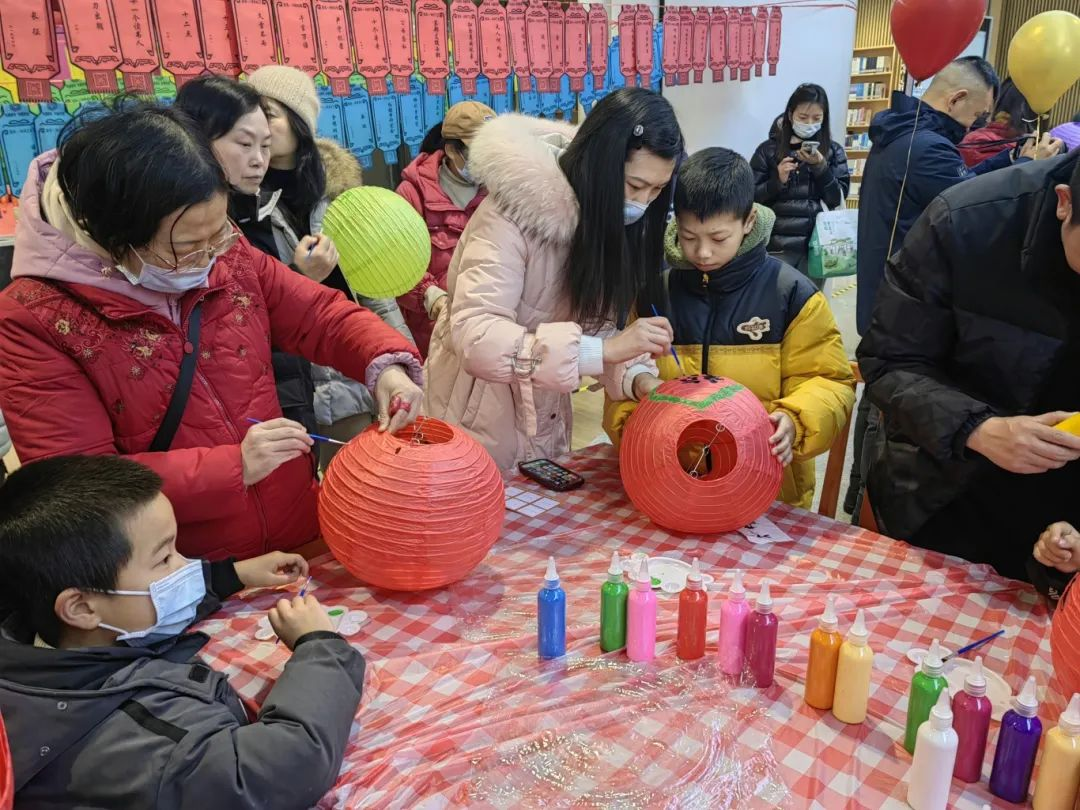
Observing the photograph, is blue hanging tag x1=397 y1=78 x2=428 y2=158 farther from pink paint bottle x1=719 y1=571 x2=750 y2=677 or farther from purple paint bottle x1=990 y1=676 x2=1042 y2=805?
purple paint bottle x1=990 y1=676 x2=1042 y2=805

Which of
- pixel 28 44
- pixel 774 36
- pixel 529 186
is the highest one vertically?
pixel 774 36

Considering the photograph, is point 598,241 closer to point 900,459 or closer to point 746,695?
point 900,459

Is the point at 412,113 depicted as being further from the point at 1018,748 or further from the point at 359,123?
the point at 1018,748

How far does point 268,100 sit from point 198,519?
4.82 feet

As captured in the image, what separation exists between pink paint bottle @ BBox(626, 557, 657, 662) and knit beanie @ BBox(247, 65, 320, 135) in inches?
75.0

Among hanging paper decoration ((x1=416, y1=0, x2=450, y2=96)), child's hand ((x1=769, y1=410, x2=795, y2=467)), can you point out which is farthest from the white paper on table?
hanging paper decoration ((x1=416, y1=0, x2=450, y2=96))

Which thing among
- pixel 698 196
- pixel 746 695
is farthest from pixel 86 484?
pixel 698 196

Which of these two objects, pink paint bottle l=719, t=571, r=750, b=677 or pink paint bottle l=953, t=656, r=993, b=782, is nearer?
pink paint bottle l=953, t=656, r=993, b=782

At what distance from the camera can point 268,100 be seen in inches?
95.6

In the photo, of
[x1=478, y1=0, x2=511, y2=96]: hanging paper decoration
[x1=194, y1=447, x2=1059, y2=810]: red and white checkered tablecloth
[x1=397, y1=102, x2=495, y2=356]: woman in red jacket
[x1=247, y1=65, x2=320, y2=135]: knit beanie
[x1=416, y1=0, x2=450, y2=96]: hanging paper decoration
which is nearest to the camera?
[x1=194, y1=447, x2=1059, y2=810]: red and white checkered tablecloth

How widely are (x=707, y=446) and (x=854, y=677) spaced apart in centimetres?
70

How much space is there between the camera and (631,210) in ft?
6.44

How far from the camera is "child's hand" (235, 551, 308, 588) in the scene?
1.58 metres

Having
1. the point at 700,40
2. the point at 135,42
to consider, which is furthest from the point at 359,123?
the point at 700,40
